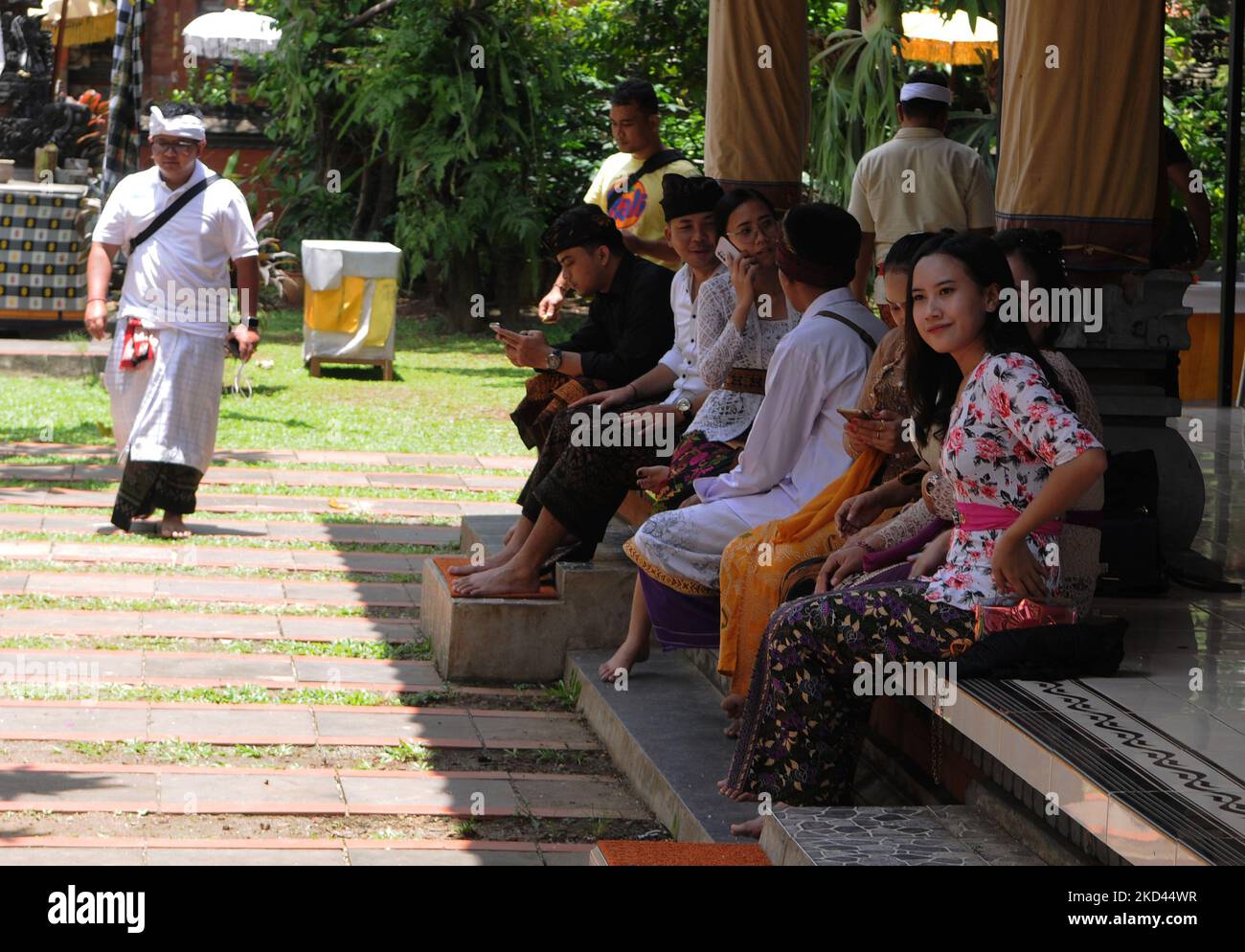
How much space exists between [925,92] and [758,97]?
1160mm

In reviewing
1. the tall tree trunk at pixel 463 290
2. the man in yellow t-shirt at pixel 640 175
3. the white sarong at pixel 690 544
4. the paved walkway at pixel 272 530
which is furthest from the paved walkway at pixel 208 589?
the tall tree trunk at pixel 463 290

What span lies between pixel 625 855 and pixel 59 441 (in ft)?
27.2

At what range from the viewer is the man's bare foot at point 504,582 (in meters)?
6.27

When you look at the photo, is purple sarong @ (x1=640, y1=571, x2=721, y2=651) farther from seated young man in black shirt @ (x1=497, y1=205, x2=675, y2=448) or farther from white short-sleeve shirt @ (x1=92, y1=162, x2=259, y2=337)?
white short-sleeve shirt @ (x1=92, y1=162, x2=259, y2=337)

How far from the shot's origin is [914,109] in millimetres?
7035

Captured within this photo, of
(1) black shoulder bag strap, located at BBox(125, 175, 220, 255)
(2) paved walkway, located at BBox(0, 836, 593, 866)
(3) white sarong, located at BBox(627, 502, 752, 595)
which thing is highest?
(1) black shoulder bag strap, located at BBox(125, 175, 220, 255)

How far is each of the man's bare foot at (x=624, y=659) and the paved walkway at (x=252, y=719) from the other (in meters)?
0.22

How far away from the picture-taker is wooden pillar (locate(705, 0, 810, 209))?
802 cm

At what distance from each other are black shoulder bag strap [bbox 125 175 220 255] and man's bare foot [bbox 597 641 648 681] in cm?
377

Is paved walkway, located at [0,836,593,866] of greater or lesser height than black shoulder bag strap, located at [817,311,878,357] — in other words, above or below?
below

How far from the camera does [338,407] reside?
1312cm

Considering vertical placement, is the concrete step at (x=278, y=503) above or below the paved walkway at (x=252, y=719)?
above

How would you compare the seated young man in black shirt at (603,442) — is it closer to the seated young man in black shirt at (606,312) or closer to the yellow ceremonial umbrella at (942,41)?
the seated young man in black shirt at (606,312)

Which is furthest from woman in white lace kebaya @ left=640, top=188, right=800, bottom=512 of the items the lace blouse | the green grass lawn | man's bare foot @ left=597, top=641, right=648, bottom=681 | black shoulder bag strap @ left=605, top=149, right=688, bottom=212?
the green grass lawn
